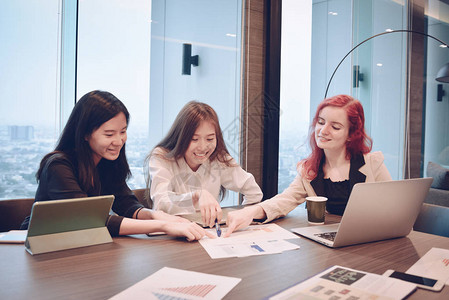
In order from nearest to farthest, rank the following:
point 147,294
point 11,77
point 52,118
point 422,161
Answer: point 147,294 → point 11,77 → point 52,118 → point 422,161

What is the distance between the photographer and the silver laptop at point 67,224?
1.05 m

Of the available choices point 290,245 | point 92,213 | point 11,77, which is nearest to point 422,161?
point 290,245

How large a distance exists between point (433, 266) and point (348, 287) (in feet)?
1.15

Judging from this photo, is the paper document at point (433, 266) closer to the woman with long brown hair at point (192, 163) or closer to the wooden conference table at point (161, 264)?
the wooden conference table at point (161, 264)

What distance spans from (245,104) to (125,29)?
1111 millimetres

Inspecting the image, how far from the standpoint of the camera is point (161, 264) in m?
0.99

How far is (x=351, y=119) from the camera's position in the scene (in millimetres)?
1711

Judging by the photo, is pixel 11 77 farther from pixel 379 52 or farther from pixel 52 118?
pixel 379 52

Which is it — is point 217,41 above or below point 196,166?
above

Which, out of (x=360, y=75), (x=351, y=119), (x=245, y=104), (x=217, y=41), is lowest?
(x=351, y=119)

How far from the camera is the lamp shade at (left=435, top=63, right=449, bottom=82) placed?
2.70 meters

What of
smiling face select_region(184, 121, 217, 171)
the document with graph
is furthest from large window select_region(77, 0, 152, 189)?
the document with graph

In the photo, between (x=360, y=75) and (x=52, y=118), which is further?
(x=360, y=75)

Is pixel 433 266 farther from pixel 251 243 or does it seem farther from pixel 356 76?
pixel 356 76
